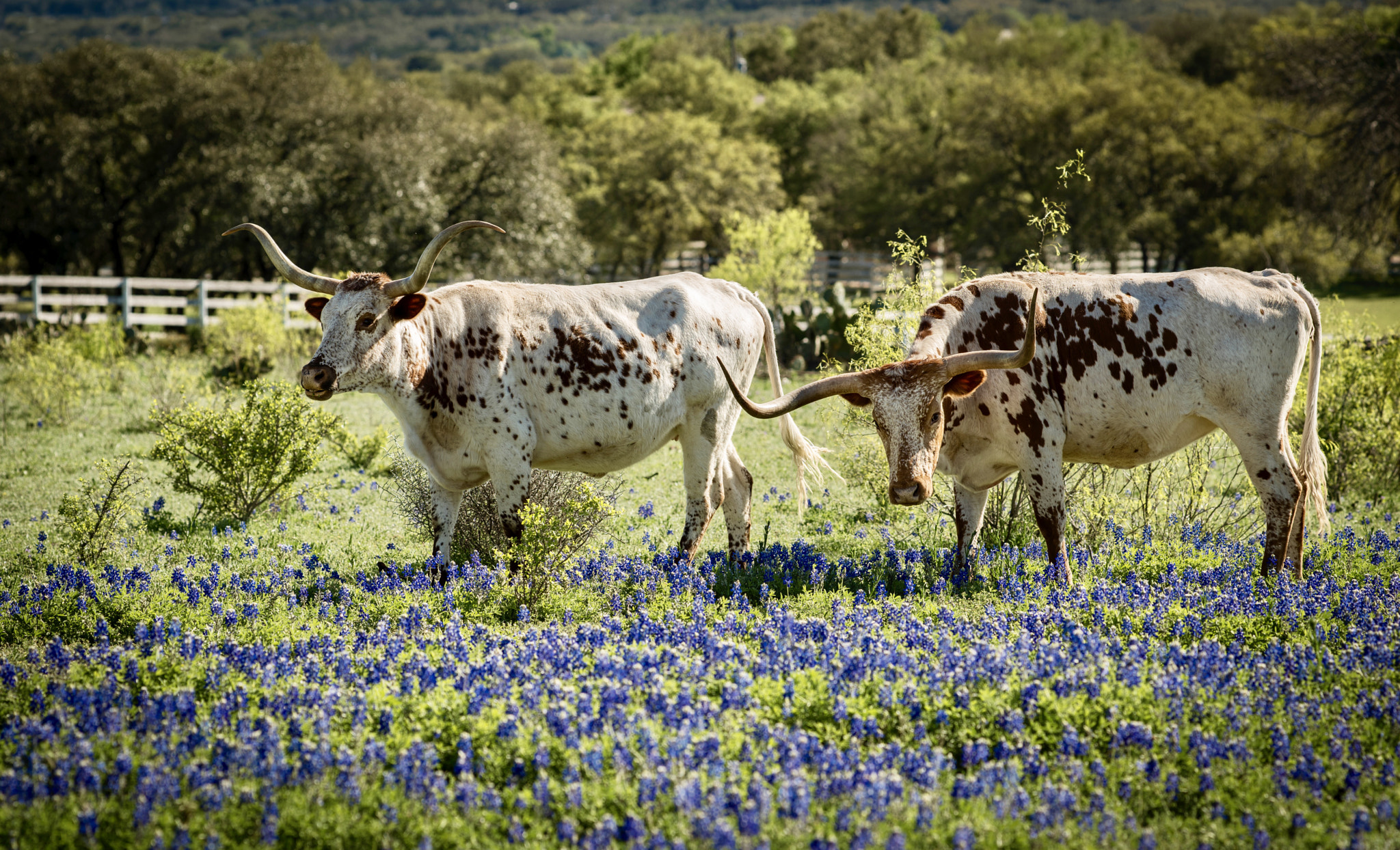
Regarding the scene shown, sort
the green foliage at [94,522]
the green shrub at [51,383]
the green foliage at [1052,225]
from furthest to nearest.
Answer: the green shrub at [51,383] < the green foliage at [1052,225] < the green foliage at [94,522]

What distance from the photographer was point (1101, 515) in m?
8.77

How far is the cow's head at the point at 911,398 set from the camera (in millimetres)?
6977

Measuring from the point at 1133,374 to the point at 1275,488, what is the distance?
129 cm

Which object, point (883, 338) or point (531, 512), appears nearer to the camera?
point (531, 512)

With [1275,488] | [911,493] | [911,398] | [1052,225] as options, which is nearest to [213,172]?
[1052,225]

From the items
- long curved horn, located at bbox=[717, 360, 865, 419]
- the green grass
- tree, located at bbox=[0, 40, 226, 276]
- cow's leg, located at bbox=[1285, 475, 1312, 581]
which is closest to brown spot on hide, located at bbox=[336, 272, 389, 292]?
long curved horn, located at bbox=[717, 360, 865, 419]

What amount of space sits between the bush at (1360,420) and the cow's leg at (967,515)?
534cm

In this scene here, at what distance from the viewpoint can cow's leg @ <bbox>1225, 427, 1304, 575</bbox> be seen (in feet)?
24.9

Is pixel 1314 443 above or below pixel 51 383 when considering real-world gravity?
above

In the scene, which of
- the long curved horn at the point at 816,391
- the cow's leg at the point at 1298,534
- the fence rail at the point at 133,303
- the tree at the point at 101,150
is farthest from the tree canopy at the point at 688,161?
the long curved horn at the point at 816,391

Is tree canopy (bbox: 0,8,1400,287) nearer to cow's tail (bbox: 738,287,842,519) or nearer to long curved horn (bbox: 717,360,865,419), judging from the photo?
cow's tail (bbox: 738,287,842,519)

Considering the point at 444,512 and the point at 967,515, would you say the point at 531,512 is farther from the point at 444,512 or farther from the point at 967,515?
the point at 967,515

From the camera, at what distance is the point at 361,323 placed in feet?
23.7

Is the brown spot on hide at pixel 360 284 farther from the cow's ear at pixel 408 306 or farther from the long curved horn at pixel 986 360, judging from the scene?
the long curved horn at pixel 986 360
